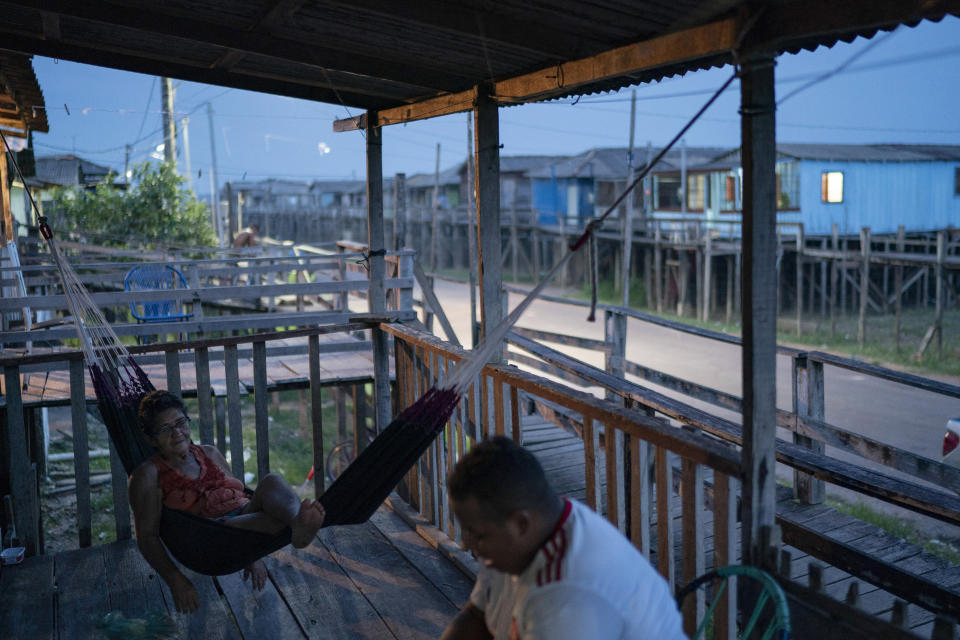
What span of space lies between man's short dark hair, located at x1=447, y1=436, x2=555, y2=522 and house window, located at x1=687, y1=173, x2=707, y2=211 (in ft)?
77.3

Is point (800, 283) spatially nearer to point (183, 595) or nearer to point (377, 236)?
point (377, 236)

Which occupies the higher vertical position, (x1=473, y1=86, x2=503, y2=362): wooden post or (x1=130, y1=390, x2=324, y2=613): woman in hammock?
(x1=473, y1=86, x2=503, y2=362): wooden post

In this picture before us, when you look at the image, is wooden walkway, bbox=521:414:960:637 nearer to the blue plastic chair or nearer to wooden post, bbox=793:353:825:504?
wooden post, bbox=793:353:825:504

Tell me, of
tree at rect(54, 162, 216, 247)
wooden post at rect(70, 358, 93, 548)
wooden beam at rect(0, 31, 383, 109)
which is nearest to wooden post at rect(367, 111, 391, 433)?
wooden beam at rect(0, 31, 383, 109)

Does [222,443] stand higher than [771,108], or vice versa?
[771,108]

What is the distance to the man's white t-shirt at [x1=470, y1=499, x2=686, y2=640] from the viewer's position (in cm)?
118

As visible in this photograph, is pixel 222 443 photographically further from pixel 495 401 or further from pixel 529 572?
pixel 529 572

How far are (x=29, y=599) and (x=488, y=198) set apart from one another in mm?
2278

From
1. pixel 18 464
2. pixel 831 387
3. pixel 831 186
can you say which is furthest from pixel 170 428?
pixel 831 186

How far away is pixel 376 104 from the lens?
3928mm

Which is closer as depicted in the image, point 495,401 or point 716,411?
point 495,401

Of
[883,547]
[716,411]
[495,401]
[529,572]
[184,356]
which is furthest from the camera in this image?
[716,411]

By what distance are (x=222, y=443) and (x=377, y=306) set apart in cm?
102

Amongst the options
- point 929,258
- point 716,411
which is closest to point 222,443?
point 716,411
